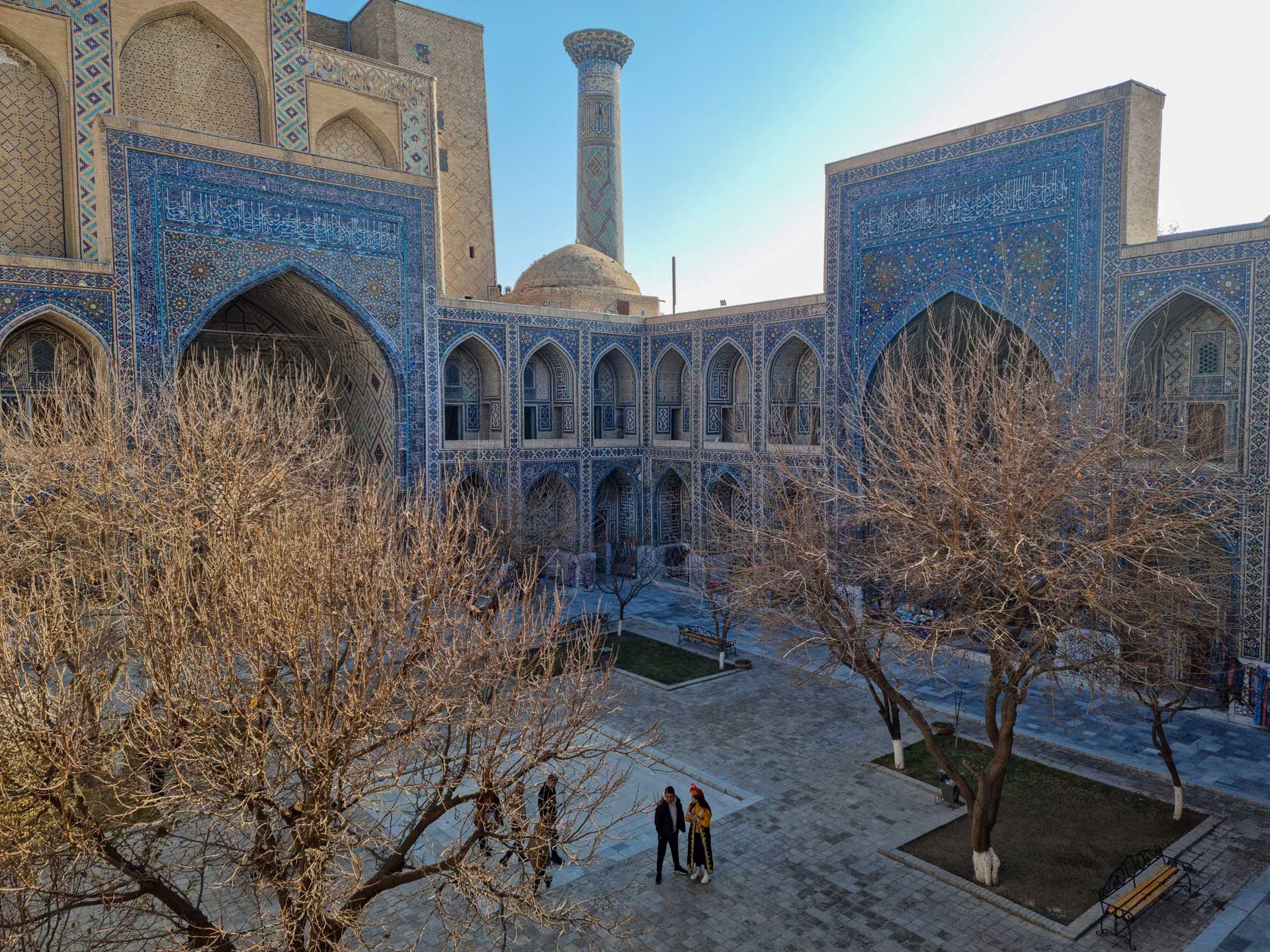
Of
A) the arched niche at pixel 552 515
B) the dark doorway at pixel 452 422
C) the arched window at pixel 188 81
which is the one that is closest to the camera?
the arched window at pixel 188 81

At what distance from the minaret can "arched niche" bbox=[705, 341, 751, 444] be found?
264 inches

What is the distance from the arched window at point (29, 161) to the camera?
1110 centimetres

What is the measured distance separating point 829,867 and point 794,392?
29.3 ft

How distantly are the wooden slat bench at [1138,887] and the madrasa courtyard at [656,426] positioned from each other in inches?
1.2

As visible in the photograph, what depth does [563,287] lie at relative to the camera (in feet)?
57.6

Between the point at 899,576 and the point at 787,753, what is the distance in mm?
2650

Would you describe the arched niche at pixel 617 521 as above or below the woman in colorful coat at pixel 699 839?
above

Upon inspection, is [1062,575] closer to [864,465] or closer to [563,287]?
[864,465]

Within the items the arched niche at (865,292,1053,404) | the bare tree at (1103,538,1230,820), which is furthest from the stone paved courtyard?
the arched niche at (865,292,1053,404)

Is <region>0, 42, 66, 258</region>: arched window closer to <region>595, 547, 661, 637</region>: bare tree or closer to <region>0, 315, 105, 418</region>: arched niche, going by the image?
<region>0, 315, 105, 418</region>: arched niche

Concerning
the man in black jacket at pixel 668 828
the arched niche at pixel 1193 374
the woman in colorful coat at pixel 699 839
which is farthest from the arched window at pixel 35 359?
the arched niche at pixel 1193 374

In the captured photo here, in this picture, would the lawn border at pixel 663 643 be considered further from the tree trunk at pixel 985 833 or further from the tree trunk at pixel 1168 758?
the tree trunk at pixel 1168 758

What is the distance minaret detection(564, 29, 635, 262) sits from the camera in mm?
20203

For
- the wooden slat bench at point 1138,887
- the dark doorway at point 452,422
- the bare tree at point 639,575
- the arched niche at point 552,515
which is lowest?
the wooden slat bench at point 1138,887
